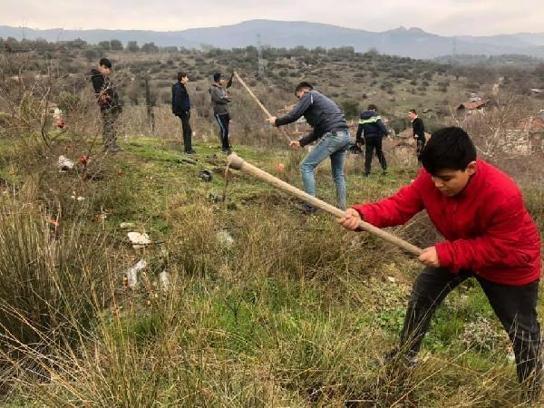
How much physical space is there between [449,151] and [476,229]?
531 millimetres

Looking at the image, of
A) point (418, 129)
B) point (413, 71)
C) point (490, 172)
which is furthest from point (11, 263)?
point (413, 71)

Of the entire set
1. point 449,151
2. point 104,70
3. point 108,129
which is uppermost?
point 104,70

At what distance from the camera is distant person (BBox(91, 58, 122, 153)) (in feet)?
23.2

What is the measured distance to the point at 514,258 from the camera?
2547mm

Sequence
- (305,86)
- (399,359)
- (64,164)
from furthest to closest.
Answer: (305,86)
(64,164)
(399,359)

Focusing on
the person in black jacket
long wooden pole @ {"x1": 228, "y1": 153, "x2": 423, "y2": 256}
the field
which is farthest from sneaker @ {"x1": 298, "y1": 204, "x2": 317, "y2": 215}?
the person in black jacket

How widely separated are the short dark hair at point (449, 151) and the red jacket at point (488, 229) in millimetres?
191

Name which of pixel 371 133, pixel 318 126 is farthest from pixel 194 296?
pixel 371 133

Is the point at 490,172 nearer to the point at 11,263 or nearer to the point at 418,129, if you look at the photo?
the point at 11,263

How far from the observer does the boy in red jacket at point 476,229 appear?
247cm

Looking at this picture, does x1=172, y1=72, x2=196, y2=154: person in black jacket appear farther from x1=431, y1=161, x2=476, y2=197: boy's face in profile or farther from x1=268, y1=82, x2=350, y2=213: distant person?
x1=431, y1=161, x2=476, y2=197: boy's face in profile

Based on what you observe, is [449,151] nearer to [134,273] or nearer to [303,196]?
[303,196]

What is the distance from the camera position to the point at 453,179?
247cm

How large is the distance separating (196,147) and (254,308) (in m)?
8.79
